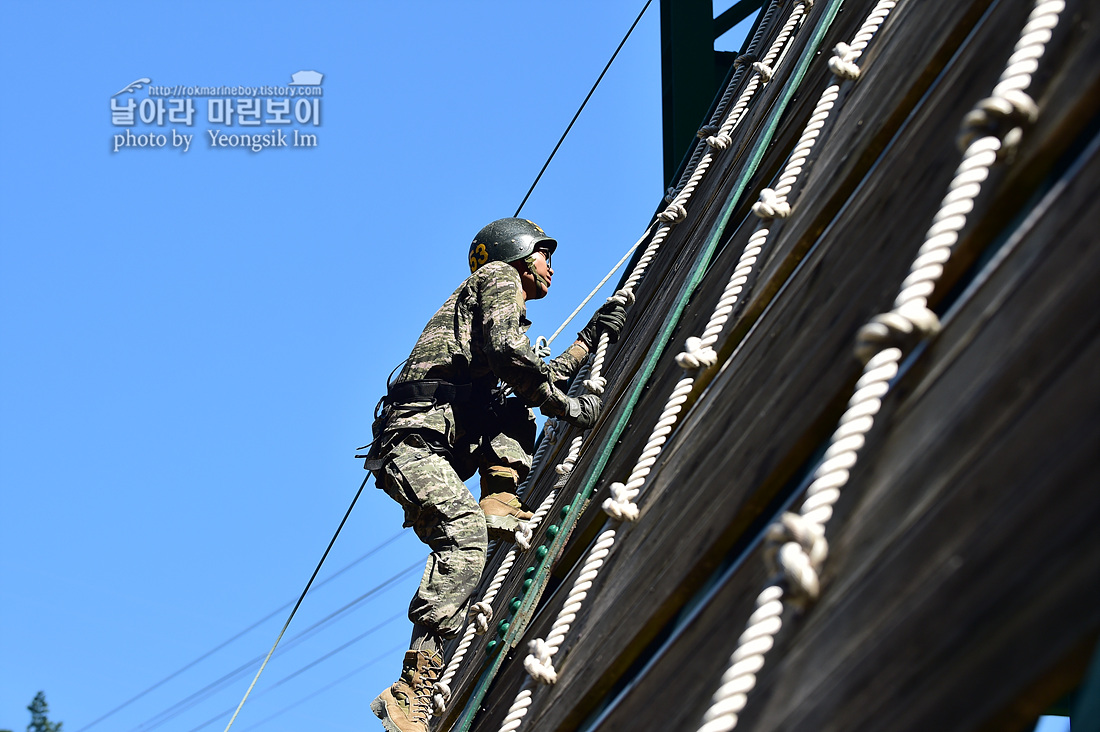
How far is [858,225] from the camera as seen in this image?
2168 millimetres

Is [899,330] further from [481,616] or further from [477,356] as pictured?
[477,356]

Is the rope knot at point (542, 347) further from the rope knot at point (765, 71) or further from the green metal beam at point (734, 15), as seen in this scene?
the green metal beam at point (734, 15)

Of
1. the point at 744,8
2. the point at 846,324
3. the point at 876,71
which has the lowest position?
the point at 846,324

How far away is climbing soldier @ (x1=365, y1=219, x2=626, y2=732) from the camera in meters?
4.38

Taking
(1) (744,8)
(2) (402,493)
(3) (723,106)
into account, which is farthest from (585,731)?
(1) (744,8)

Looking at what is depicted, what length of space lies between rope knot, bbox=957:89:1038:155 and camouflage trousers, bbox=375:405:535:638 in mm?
3040

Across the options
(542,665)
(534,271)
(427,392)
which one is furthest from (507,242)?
(542,665)

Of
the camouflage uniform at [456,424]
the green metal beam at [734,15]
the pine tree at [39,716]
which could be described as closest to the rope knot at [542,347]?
the camouflage uniform at [456,424]

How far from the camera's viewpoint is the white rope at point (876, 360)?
1507 millimetres

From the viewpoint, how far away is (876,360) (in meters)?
1.63

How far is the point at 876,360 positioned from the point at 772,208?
132 centimetres

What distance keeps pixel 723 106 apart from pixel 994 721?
495 cm

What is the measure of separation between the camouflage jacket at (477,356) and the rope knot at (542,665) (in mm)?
1750

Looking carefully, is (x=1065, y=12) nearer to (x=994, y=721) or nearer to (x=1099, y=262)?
(x=1099, y=262)
